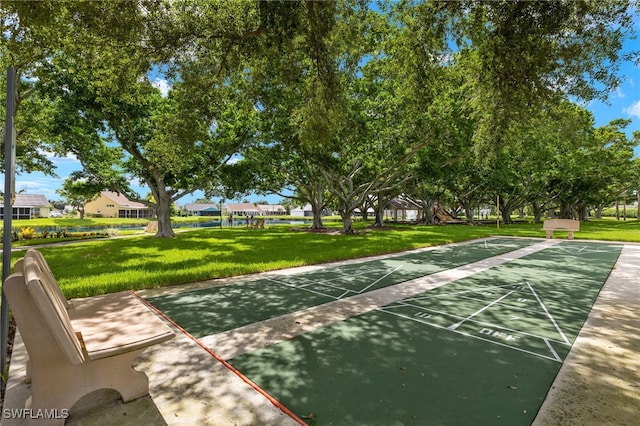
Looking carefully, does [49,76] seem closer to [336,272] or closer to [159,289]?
[159,289]

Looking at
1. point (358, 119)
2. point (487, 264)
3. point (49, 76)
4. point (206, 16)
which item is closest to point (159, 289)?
point (206, 16)

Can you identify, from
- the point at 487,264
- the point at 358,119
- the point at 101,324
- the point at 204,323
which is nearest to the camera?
the point at 101,324

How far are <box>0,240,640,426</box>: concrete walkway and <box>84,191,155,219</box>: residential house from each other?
81689mm

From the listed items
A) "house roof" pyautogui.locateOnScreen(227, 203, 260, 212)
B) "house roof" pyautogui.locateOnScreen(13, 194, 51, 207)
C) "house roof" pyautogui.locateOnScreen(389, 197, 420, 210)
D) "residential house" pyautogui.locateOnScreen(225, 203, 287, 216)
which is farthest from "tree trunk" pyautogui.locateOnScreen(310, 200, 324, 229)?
"house roof" pyautogui.locateOnScreen(227, 203, 260, 212)

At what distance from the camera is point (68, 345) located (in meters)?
2.29

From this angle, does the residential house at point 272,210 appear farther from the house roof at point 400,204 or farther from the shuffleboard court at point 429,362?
the shuffleboard court at point 429,362

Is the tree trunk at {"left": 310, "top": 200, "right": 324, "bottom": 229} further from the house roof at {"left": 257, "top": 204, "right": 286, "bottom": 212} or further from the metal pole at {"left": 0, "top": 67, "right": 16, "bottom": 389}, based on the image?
the house roof at {"left": 257, "top": 204, "right": 286, "bottom": 212}

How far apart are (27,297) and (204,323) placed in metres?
2.90

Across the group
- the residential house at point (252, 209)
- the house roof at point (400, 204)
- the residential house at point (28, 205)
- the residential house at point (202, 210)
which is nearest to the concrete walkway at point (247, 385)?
the house roof at point (400, 204)

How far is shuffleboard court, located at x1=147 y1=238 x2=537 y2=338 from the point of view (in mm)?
5219

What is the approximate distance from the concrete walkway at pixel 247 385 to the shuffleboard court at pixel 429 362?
6.5 inches

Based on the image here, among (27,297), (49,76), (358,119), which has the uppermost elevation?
(49,76)

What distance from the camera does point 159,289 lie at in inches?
285

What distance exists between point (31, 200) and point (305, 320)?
270 feet
